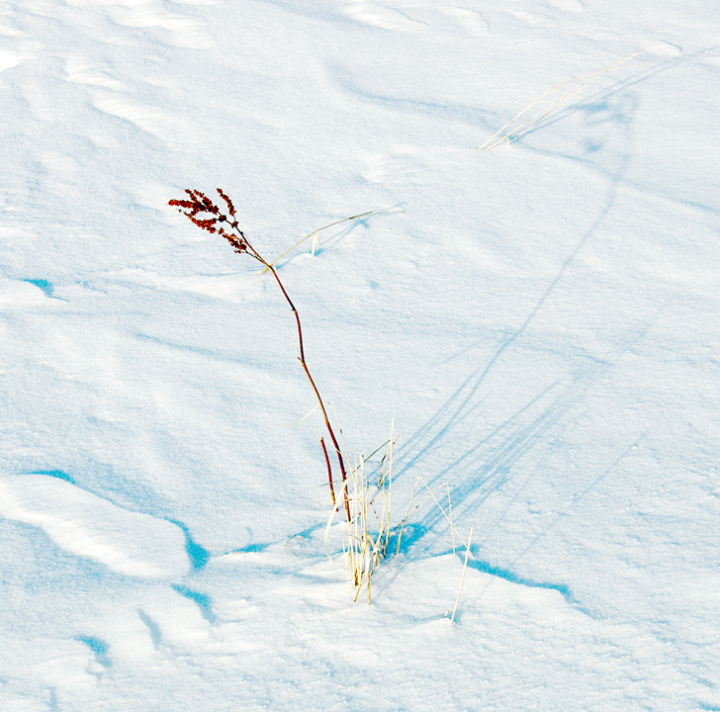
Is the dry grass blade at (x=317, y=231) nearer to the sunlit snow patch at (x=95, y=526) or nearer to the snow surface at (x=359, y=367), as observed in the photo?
the snow surface at (x=359, y=367)

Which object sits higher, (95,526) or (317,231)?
(317,231)

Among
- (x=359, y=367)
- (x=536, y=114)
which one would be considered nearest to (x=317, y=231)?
(x=359, y=367)

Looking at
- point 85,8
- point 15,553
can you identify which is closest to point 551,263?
point 15,553

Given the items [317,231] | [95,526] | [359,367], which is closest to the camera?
[95,526]

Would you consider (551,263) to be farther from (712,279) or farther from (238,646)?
(238,646)

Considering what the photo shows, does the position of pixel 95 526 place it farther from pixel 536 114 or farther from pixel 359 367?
pixel 536 114

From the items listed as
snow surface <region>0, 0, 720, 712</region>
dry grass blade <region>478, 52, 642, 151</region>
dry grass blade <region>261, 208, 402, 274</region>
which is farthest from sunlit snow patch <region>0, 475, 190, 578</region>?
dry grass blade <region>478, 52, 642, 151</region>

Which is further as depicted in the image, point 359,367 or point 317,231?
point 317,231
